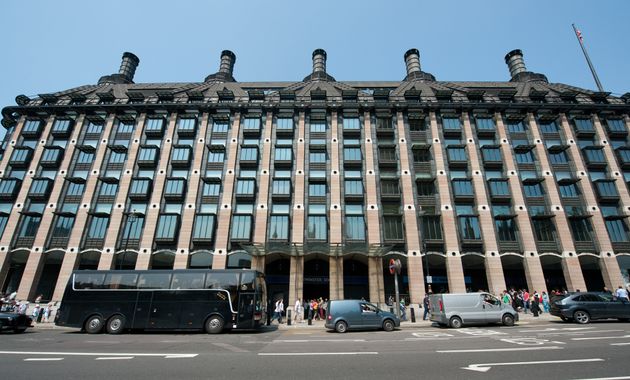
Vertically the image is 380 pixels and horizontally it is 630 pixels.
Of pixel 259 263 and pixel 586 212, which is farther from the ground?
pixel 586 212

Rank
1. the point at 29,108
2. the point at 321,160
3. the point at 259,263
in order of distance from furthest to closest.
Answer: the point at 29,108, the point at 321,160, the point at 259,263

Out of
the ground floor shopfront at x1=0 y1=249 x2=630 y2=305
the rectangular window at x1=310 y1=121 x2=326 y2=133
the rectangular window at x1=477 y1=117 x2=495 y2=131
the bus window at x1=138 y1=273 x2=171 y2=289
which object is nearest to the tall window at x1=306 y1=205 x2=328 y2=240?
the ground floor shopfront at x1=0 y1=249 x2=630 y2=305

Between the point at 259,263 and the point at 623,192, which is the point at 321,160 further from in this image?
the point at 623,192

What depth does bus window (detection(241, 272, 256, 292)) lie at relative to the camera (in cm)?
1611

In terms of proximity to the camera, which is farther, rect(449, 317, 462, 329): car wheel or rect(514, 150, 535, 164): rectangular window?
rect(514, 150, 535, 164): rectangular window

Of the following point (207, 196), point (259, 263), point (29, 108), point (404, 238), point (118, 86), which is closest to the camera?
point (259, 263)

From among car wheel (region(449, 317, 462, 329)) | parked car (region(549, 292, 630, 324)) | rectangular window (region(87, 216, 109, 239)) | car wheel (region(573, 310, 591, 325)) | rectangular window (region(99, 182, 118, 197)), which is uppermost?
rectangular window (region(99, 182, 118, 197))

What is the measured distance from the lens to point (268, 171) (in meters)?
33.5

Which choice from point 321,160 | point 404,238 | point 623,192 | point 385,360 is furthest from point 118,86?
point 623,192

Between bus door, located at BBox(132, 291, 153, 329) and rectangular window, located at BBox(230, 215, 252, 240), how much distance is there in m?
13.8

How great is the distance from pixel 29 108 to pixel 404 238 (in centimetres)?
4957

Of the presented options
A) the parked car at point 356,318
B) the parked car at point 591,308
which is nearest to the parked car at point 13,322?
the parked car at point 356,318

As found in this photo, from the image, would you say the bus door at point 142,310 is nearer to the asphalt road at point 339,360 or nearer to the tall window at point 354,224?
the asphalt road at point 339,360

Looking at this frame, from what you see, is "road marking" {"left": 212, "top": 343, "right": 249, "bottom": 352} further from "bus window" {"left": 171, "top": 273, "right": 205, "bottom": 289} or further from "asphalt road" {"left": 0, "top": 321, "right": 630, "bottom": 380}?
"bus window" {"left": 171, "top": 273, "right": 205, "bottom": 289}
